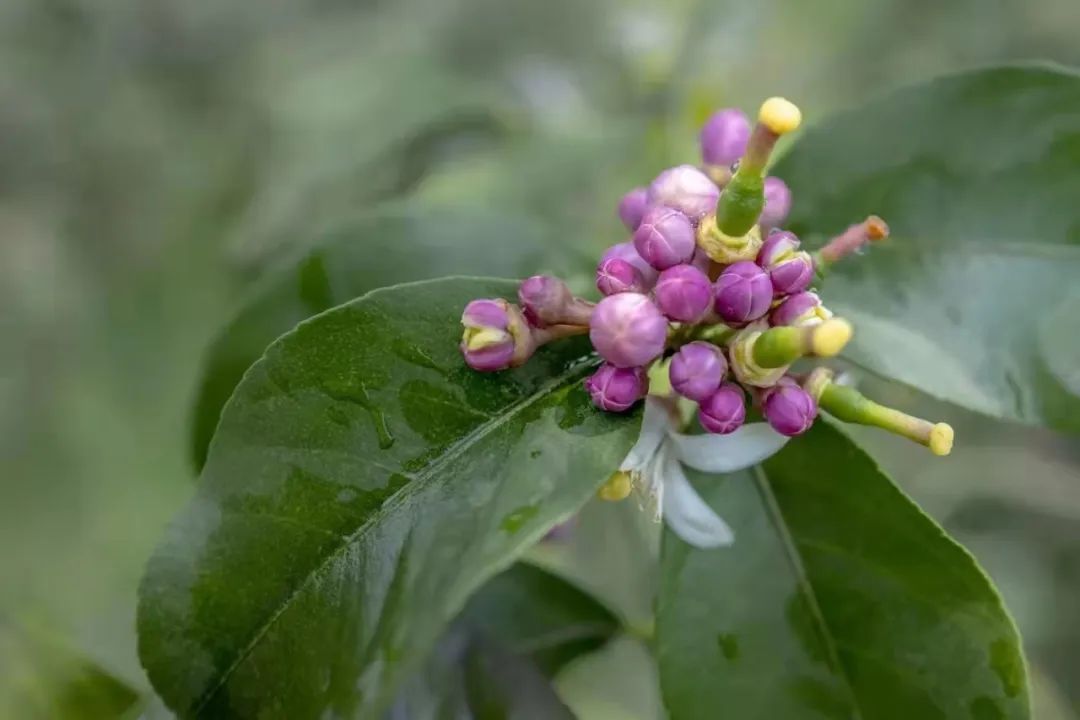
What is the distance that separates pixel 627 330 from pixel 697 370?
0.06 metres

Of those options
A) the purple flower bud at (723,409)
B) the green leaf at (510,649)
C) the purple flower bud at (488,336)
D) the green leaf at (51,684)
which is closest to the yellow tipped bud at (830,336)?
the purple flower bud at (723,409)

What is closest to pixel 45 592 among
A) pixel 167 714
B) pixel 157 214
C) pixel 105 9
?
pixel 157 214

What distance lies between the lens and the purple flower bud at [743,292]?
2.14 ft

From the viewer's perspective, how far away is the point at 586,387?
0.70 metres

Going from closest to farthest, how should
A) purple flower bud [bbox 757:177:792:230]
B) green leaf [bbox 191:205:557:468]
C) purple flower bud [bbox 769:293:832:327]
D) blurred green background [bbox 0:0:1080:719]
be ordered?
purple flower bud [bbox 769:293:832:327]
purple flower bud [bbox 757:177:792:230]
green leaf [bbox 191:205:557:468]
blurred green background [bbox 0:0:1080:719]

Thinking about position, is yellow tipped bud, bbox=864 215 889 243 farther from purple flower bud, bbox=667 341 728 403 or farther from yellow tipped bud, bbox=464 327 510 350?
yellow tipped bud, bbox=464 327 510 350

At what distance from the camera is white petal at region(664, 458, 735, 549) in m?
0.79

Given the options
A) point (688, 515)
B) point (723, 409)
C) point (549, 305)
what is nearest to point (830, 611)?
point (688, 515)

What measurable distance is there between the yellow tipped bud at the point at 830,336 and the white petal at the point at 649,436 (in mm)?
189

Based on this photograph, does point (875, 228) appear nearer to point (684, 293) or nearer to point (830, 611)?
point (684, 293)

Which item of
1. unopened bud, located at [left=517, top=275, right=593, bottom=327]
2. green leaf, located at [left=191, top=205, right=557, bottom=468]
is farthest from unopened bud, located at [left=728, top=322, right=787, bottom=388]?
green leaf, located at [left=191, top=205, right=557, bottom=468]

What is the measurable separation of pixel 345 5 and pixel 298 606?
2213 mm

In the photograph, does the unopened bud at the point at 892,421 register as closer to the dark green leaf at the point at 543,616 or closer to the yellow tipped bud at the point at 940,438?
the yellow tipped bud at the point at 940,438

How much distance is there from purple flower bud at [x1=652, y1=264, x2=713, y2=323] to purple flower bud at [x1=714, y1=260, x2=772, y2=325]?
10mm
